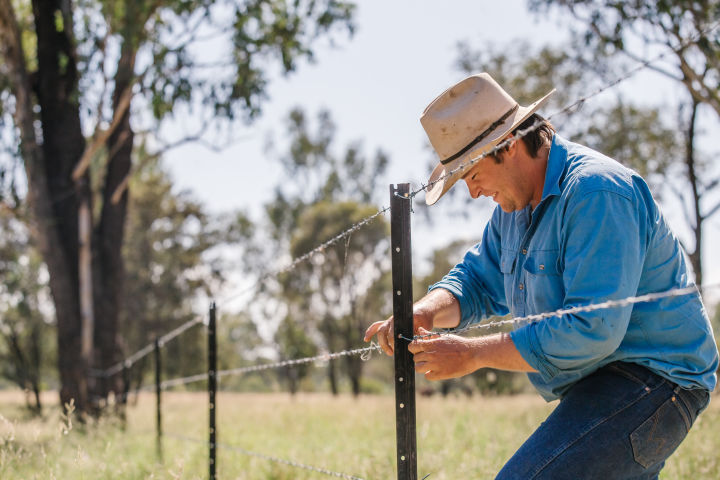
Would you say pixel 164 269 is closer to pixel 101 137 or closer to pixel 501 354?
pixel 101 137

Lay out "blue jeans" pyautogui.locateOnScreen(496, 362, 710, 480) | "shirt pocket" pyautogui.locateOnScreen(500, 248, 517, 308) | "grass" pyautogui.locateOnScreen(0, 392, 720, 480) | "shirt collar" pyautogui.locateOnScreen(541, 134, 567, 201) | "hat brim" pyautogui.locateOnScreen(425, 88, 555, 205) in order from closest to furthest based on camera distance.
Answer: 1. "blue jeans" pyautogui.locateOnScreen(496, 362, 710, 480)
2. "shirt collar" pyautogui.locateOnScreen(541, 134, 567, 201)
3. "hat brim" pyautogui.locateOnScreen(425, 88, 555, 205)
4. "shirt pocket" pyautogui.locateOnScreen(500, 248, 517, 308)
5. "grass" pyautogui.locateOnScreen(0, 392, 720, 480)

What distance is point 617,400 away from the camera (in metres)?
1.90

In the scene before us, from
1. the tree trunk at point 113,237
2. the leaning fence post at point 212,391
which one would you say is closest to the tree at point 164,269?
the tree trunk at point 113,237

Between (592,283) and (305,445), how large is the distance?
5968 mm

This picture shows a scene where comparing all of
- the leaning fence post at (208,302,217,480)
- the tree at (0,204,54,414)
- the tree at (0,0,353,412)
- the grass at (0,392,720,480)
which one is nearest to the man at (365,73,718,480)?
the grass at (0,392,720,480)

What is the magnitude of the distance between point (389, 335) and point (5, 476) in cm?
225

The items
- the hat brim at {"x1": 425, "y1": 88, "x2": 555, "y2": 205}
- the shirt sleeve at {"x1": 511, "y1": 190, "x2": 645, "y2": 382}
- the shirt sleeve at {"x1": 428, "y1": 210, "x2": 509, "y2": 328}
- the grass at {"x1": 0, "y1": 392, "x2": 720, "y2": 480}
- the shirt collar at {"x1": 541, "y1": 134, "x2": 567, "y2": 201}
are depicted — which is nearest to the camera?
the shirt sleeve at {"x1": 511, "y1": 190, "x2": 645, "y2": 382}

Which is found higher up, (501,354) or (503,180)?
(503,180)

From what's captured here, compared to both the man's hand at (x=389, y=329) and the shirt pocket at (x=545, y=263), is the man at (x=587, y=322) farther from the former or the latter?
the man's hand at (x=389, y=329)

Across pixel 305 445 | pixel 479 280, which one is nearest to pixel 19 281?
pixel 305 445

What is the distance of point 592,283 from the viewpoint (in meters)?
1.75

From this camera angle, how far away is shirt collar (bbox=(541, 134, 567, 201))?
6.59 feet

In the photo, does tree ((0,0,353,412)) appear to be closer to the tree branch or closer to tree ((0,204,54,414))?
the tree branch

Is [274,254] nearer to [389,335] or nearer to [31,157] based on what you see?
[31,157]
